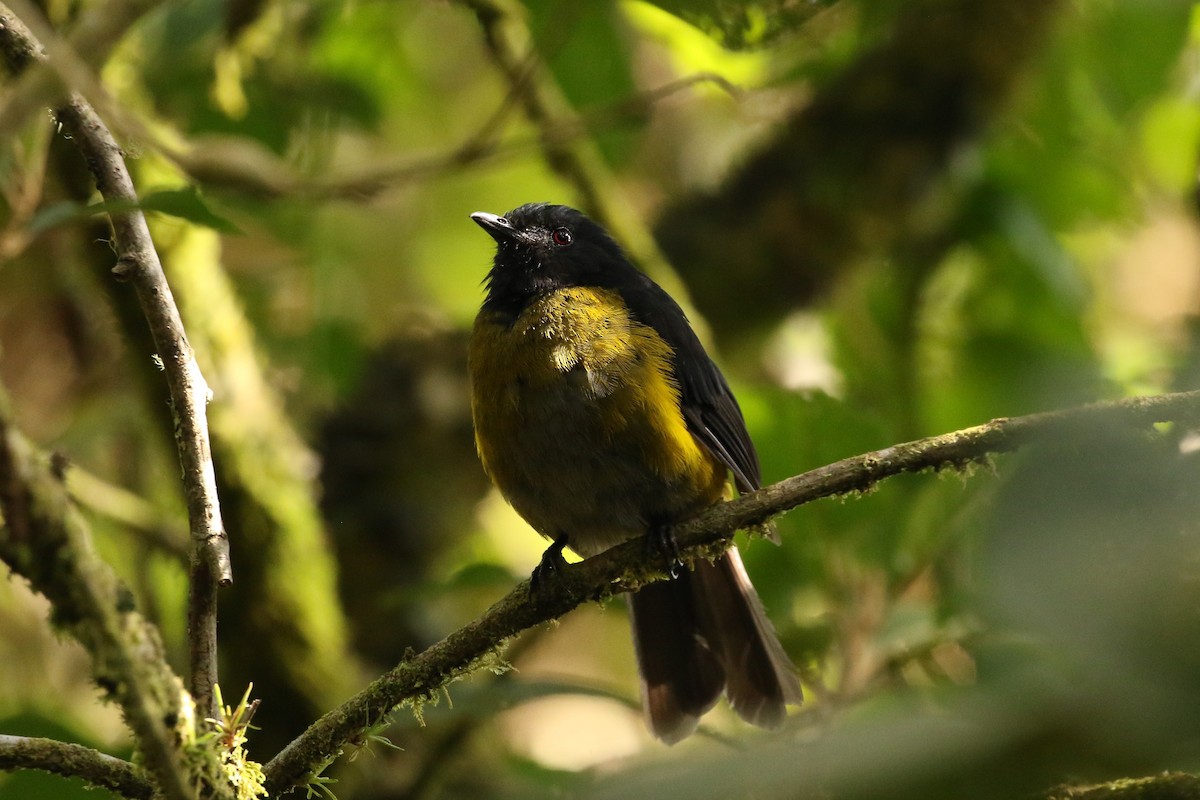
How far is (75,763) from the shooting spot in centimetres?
167

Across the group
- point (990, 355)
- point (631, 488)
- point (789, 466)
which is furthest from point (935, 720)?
point (990, 355)

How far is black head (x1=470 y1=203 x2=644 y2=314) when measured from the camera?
377 cm

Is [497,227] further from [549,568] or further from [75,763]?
[75,763]

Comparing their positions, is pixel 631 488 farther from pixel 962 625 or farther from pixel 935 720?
pixel 935 720

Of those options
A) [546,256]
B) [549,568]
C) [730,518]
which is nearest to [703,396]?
[549,568]

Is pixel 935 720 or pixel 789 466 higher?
pixel 789 466

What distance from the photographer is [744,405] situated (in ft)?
11.5

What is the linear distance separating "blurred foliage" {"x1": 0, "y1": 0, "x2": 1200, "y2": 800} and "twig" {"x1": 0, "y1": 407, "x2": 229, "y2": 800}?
1.10m

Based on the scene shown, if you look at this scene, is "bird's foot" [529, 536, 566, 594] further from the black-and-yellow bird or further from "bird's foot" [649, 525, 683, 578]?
"bird's foot" [649, 525, 683, 578]

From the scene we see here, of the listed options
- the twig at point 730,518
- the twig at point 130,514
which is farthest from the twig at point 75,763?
the twig at point 130,514

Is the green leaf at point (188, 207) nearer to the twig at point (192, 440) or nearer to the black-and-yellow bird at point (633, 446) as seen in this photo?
the twig at point (192, 440)

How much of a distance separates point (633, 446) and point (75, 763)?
5.78 feet

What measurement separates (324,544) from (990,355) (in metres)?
2.62

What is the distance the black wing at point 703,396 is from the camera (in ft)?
10.9
